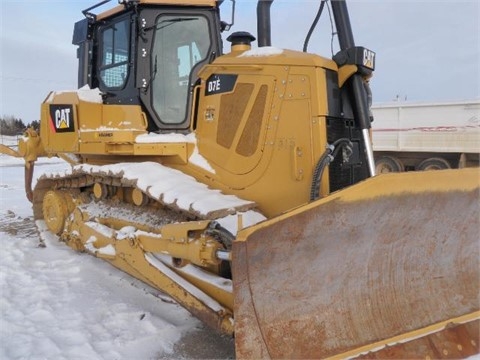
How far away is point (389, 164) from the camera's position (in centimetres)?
1077

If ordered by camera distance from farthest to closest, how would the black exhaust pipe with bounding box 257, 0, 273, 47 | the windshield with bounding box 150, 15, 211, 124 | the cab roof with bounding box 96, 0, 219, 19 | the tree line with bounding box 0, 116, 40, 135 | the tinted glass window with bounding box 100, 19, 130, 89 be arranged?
the tree line with bounding box 0, 116, 40, 135
the tinted glass window with bounding box 100, 19, 130, 89
the windshield with bounding box 150, 15, 211, 124
the cab roof with bounding box 96, 0, 219, 19
the black exhaust pipe with bounding box 257, 0, 273, 47

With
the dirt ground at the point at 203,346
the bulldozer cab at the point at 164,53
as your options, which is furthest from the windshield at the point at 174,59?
the dirt ground at the point at 203,346

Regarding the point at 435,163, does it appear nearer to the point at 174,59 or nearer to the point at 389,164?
the point at 389,164

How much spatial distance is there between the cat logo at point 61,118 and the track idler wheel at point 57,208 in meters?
0.76

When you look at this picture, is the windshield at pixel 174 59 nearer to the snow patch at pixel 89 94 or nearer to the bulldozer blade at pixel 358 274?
the snow patch at pixel 89 94

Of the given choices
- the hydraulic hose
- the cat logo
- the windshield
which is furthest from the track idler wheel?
the hydraulic hose

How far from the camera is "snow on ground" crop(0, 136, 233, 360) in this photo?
285cm

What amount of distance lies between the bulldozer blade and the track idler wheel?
10.8 ft

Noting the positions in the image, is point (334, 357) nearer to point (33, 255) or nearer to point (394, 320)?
point (394, 320)

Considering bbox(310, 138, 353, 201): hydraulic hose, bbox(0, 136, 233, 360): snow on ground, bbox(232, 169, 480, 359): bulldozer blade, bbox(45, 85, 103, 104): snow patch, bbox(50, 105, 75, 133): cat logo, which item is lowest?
bbox(0, 136, 233, 360): snow on ground

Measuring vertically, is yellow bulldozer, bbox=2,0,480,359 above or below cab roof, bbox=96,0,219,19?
below

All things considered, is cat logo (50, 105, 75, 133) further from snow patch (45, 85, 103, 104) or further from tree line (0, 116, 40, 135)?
tree line (0, 116, 40, 135)

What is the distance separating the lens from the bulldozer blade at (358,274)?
227cm

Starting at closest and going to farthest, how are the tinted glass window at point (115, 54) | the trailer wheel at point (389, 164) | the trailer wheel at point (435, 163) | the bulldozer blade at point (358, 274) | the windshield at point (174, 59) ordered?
the bulldozer blade at point (358, 274)
the windshield at point (174, 59)
the tinted glass window at point (115, 54)
the trailer wheel at point (435, 163)
the trailer wheel at point (389, 164)
